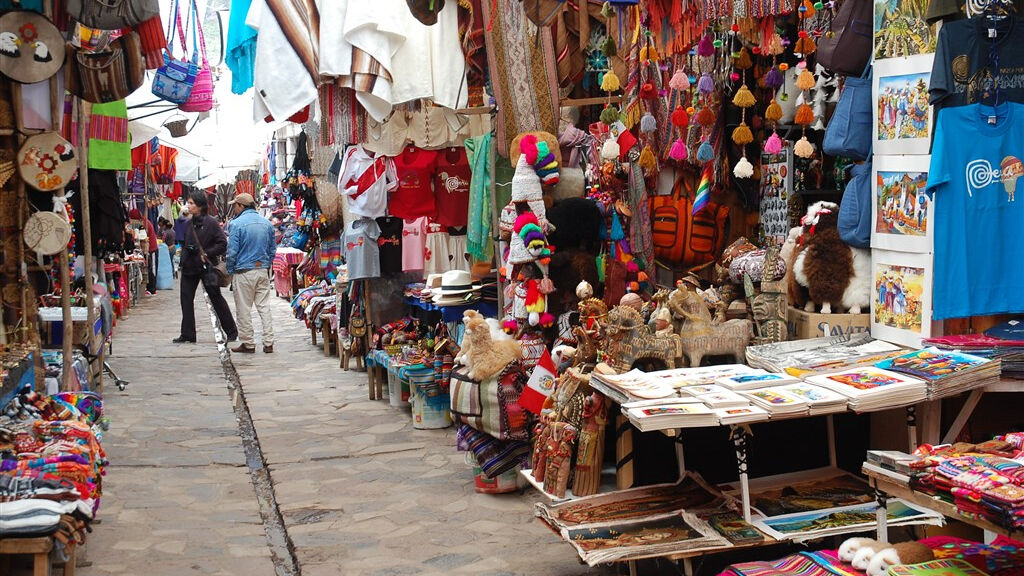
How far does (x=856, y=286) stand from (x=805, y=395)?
3.82ft

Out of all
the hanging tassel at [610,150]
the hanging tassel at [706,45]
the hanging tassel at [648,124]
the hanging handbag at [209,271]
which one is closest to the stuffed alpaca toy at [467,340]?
the hanging tassel at [610,150]

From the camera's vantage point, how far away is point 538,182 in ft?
20.9

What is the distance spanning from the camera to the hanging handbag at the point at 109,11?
6102mm

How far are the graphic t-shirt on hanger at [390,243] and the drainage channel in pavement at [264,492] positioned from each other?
1.90m

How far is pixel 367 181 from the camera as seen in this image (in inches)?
365

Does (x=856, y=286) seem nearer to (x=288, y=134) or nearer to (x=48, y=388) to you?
(x=48, y=388)

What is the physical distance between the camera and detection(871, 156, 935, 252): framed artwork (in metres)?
4.66

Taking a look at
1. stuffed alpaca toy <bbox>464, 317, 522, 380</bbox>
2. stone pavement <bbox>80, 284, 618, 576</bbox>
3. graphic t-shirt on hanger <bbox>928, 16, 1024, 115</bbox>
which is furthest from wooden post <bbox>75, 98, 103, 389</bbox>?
graphic t-shirt on hanger <bbox>928, 16, 1024, 115</bbox>

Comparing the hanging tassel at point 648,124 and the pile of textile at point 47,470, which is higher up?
the hanging tassel at point 648,124

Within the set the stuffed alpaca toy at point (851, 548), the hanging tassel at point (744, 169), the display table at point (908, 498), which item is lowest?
the stuffed alpaca toy at point (851, 548)

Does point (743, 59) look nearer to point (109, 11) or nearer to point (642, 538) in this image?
point (642, 538)

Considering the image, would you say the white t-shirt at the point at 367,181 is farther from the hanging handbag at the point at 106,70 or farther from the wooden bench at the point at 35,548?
the wooden bench at the point at 35,548

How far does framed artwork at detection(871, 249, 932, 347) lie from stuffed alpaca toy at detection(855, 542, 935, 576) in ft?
5.27

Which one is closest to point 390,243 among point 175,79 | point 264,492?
point 175,79
